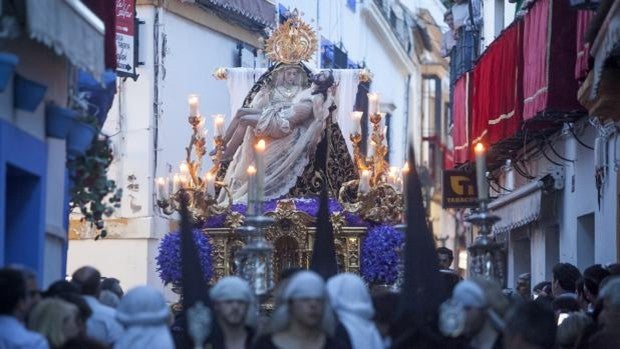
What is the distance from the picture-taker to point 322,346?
419 inches

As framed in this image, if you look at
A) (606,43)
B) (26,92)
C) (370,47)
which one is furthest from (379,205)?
(370,47)

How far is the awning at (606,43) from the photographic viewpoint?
15516mm

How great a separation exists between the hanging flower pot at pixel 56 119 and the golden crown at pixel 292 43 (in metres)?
9.42

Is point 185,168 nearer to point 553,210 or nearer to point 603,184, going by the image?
point 603,184

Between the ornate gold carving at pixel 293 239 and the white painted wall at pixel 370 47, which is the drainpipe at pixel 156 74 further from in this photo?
the ornate gold carving at pixel 293 239

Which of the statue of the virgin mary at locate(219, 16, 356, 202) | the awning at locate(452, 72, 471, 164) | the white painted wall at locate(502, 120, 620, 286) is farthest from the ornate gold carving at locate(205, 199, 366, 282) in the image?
the awning at locate(452, 72, 471, 164)

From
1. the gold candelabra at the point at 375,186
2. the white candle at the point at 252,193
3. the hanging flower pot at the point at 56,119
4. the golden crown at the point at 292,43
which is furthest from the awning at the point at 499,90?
the hanging flower pot at the point at 56,119

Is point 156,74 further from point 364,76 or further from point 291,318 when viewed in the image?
point 291,318

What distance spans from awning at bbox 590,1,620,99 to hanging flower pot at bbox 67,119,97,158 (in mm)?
4038

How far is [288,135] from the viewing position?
2239cm

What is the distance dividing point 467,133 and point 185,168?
10.1 m

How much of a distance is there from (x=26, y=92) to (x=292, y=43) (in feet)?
35.0

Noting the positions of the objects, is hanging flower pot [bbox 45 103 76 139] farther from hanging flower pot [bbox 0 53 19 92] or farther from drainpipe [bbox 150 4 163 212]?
drainpipe [bbox 150 4 163 212]

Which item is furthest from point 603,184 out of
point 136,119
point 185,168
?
point 136,119
